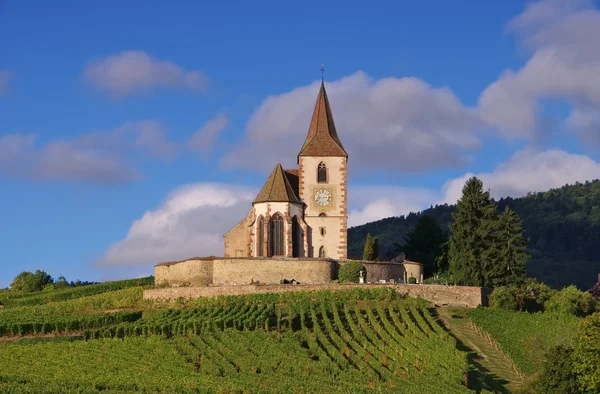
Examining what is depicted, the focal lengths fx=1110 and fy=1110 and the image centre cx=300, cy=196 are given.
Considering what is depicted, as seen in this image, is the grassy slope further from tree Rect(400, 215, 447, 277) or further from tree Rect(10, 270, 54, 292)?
tree Rect(10, 270, 54, 292)

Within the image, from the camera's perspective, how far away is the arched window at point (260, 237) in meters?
71.0

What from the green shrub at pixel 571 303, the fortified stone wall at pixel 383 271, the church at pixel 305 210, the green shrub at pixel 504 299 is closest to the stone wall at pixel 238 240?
the church at pixel 305 210

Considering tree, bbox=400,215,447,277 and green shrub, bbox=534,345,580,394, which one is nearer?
green shrub, bbox=534,345,580,394

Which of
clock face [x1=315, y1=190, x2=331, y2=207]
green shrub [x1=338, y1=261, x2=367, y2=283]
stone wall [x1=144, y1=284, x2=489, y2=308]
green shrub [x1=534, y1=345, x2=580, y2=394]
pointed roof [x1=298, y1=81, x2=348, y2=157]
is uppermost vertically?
pointed roof [x1=298, y1=81, x2=348, y2=157]

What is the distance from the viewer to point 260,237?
71.2 metres

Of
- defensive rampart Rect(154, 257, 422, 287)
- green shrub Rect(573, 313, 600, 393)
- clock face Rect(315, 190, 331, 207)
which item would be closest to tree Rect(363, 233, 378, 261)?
clock face Rect(315, 190, 331, 207)

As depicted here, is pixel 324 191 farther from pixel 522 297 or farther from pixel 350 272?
pixel 522 297

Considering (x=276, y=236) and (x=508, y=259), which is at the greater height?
(x=276, y=236)

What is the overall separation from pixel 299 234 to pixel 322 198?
10.3ft

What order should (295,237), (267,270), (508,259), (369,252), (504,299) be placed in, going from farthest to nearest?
(369,252) → (295,237) → (508,259) → (267,270) → (504,299)

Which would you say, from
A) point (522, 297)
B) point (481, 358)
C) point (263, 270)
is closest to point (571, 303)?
point (522, 297)

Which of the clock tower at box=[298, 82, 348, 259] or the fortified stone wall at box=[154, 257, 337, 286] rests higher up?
the clock tower at box=[298, 82, 348, 259]

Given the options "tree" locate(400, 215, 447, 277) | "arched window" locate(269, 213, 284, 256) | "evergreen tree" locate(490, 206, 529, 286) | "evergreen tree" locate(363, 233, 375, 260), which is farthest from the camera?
"tree" locate(400, 215, 447, 277)

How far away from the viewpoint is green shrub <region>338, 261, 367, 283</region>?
6725 centimetres
